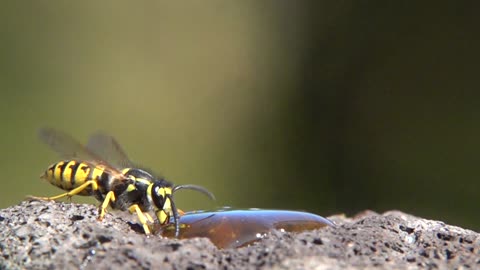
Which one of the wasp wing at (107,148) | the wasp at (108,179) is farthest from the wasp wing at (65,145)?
the wasp wing at (107,148)

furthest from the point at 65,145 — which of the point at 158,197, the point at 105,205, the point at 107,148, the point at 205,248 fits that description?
the point at 205,248

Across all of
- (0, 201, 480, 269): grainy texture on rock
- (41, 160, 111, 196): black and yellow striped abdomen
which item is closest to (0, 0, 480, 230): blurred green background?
(41, 160, 111, 196): black and yellow striped abdomen

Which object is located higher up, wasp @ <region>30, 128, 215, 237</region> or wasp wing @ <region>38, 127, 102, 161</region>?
wasp wing @ <region>38, 127, 102, 161</region>

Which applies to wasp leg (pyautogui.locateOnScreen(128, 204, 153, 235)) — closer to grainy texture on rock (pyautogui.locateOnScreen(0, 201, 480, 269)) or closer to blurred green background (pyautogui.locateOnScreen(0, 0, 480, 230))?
grainy texture on rock (pyautogui.locateOnScreen(0, 201, 480, 269))

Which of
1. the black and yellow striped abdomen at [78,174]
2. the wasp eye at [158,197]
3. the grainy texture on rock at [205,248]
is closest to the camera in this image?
the grainy texture on rock at [205,248]

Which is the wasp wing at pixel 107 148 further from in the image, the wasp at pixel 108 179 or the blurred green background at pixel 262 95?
the blurred green background at pixel 262 95
